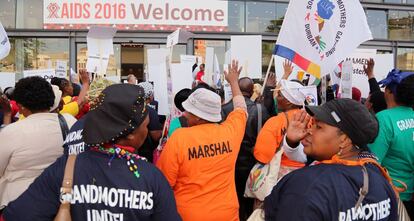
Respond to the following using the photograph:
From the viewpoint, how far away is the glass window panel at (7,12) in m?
13.8

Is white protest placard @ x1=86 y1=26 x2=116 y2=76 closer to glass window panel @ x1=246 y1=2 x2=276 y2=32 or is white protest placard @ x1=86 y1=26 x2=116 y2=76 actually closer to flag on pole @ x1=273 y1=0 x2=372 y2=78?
flag on pole @ x1=273 y1=0 x2=372 y2=78

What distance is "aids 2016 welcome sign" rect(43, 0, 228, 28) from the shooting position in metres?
13.5

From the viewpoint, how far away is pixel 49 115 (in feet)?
10.6

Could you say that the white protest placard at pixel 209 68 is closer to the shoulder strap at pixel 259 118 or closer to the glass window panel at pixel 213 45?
the shoulder strap at pixel 259 118

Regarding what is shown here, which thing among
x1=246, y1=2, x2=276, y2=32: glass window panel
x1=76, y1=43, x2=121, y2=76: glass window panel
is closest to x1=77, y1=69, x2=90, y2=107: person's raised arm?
x1=76, y1=43, x2=121, y2=76: glass window panel

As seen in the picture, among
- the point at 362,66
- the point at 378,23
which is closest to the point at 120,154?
the point at 362,66

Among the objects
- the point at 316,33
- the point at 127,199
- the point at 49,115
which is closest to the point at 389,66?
the point at 316,33

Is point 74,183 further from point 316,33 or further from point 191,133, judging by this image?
point 316,33

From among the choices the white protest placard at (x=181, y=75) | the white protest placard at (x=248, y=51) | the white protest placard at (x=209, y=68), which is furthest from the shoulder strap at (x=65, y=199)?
the white protest placard at (x=248, y=51)

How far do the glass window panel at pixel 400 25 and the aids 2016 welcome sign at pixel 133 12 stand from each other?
6.21 meters

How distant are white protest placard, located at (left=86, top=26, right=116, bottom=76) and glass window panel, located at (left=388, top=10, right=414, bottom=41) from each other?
11.5 m

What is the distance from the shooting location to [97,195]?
2.05 metres

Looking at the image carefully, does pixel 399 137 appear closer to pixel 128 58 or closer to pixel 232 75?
pixel 232 75

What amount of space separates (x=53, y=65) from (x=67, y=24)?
4.71 feet
